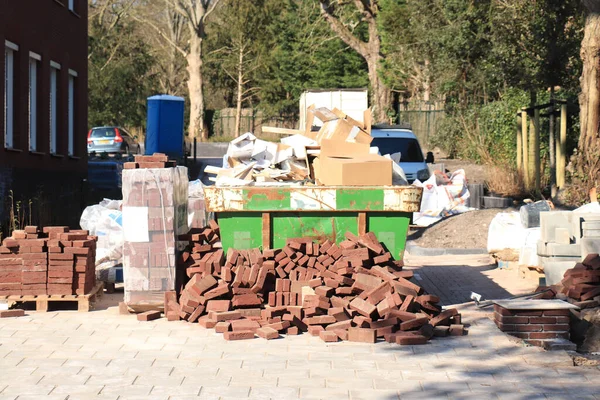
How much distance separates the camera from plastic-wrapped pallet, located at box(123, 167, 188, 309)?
375 inches

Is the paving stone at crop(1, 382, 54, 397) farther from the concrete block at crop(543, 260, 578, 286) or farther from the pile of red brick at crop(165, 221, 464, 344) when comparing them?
the concrete block at crop(543, 260, 578, 286)

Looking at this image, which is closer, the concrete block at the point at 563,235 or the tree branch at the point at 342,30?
the concrete block at the point at 563,235

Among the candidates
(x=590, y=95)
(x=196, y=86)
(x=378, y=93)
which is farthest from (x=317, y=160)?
(x=196, y=86)

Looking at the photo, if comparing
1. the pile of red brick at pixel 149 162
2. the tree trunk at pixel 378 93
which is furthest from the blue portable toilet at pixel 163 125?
the pile of red brick at pixel 149 162

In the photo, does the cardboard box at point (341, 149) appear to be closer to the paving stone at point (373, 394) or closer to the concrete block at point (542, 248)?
the concrete block at point (542, 248)

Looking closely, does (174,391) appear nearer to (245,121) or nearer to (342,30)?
(342,30)

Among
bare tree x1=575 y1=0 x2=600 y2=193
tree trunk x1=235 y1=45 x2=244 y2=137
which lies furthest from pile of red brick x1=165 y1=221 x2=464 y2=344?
tree trunk x1=235 y1=45 x2=244 y2=137

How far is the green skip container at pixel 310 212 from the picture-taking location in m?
9.98

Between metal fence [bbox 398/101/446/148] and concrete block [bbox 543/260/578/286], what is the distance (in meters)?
Result: 28.1

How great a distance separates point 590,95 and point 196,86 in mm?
37937

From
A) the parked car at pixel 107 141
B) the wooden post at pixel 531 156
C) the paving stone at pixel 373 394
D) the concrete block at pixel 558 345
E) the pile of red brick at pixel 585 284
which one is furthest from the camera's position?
the parked car at pixel 107 141

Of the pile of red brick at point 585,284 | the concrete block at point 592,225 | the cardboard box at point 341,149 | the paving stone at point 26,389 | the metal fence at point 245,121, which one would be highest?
the metal fence at point 245,121

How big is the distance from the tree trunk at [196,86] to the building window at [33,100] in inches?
1321

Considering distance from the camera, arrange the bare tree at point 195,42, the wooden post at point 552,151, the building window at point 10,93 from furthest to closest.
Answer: the bare tree at point 195,42 < the wooden post at point 552,151 < the building window at point 10,93
